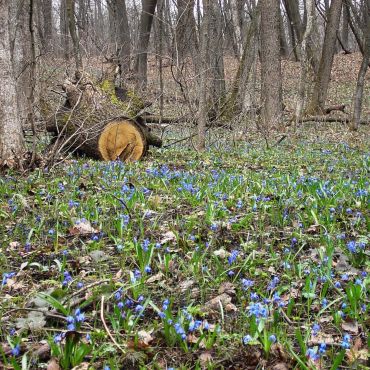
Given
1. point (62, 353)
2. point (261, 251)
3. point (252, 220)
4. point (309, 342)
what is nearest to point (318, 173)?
point (252, 220)

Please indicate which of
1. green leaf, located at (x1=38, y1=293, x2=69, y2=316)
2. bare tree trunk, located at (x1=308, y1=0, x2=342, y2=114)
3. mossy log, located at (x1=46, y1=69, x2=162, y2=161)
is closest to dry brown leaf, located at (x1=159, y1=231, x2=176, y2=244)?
green leaf, located at (x1=38, y1=293, x2=69, y2=316)

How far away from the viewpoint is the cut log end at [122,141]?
8.02 m

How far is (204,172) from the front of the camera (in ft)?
22.2

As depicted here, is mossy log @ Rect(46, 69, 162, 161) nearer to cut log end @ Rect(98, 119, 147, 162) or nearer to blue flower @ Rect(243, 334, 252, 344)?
cut log end @ Rect(98, 119, 147, 162)

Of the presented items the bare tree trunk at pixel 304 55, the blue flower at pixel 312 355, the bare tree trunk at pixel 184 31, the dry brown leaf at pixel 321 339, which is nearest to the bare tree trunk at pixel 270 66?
the bare tree trunk at pixel 304 55

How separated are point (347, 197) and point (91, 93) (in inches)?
192

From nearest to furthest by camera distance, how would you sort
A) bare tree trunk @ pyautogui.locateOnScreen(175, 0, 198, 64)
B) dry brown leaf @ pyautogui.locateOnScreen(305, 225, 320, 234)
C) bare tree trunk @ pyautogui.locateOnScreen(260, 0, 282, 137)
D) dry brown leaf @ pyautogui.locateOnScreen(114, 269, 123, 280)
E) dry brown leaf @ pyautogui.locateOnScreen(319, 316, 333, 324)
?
dry brown leaf @ pyautogui.locateOnScreen(319, 316, 333, 324), dry brown leaf @ pyautogui.locateOnScreen(114, 269, 123, 280), dry brown leaf @ pyautogui.locateOnScreen(305, 225, 320, 234), bare tree trunk @ pyautogui.locateOnScreen(175, 0, 198, 64), bare tree trunk @ pyautogui.locateOnScreen(260, 0, 282, 137)

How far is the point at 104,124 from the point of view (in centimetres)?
795

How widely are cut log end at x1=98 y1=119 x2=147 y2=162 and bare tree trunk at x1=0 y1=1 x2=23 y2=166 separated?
1884mm

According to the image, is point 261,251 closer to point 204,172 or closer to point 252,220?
point 252,220

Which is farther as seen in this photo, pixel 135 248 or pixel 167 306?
pixel 135 248

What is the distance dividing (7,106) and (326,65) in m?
12.7

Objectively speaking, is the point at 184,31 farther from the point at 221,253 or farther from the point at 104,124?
the point at 221,253

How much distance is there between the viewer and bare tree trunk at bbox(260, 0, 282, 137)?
12.2 metres
